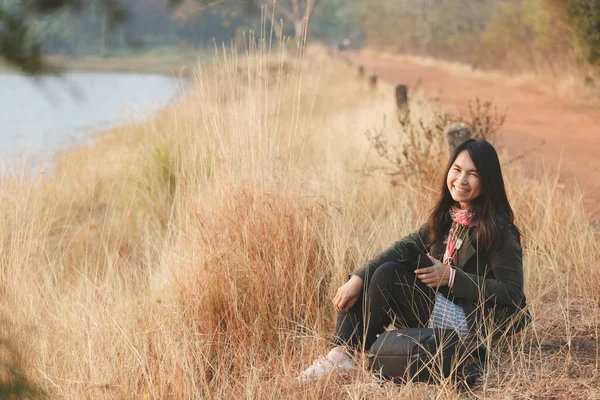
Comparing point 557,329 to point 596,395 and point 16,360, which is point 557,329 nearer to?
point 596,395

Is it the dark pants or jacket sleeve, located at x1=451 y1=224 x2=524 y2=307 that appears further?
the dark pants

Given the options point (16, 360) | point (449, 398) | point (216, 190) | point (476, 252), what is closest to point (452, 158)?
point (476, 252)

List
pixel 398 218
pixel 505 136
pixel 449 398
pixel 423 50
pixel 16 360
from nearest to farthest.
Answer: pixel 16 360
pixel 449 398
pixel 398 218
pixel 505 136
pixel 423 50

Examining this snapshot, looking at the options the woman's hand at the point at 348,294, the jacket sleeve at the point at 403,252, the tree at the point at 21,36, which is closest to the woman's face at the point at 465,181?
the jacket sleeve at the point at 403,252

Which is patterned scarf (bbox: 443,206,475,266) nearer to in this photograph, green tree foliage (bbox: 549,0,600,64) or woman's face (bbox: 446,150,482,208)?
woman's face (bbox: 446,150,482,208)

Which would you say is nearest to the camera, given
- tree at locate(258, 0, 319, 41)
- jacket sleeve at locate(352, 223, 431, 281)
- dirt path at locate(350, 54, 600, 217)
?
jacket sleeve at locate(352, 223, 431, 281)

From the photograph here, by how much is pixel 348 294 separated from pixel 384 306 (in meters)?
0.16

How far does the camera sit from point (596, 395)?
2.81 meters

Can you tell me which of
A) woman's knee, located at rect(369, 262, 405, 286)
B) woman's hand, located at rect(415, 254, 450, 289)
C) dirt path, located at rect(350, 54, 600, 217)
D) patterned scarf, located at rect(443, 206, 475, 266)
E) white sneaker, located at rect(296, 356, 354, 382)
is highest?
patterned scarf, located at rect(443, 206, 475, 266)

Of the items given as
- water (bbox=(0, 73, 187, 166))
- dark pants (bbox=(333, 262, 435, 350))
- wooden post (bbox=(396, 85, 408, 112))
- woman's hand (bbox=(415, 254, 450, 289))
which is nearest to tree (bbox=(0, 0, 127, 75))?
water (bbox=(0, 73, 187, 166))

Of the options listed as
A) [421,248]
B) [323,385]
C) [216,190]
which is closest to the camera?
[323,385]

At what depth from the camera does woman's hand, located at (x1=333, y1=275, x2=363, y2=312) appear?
10.4ft

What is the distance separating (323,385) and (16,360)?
1.69 metres

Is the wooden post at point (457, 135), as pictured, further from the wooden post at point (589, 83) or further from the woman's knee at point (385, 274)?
the wooden post at point (589, 83)
